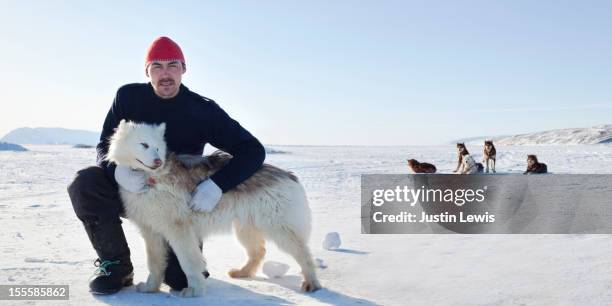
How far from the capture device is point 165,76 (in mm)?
3596

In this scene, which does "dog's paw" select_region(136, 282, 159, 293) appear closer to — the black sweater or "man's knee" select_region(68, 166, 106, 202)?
"man's knee" select_region(68, 166, 106, 202)

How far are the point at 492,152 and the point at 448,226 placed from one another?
285 inches

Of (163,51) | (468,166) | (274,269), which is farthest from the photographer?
(468,166)

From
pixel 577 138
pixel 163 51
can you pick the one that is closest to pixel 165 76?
pixel 163 51

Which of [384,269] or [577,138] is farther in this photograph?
[577,138]

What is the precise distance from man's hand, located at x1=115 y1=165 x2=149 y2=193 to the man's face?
734 millimetres

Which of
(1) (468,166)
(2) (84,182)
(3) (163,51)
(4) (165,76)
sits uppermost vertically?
(3) (163,51)

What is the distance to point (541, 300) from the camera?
3074 mm

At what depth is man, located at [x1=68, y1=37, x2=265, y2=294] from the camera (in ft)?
10.8

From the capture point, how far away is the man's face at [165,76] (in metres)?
3.59

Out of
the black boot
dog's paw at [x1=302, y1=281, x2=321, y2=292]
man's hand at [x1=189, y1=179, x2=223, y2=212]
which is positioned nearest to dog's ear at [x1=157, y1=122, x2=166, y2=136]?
man's hand at [x1=189, y1=179, x2=223, y2=212]

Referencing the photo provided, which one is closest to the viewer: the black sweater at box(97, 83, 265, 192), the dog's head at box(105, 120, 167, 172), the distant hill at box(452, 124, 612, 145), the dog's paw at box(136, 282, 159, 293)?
the dog's head at box(105, 120, 167, 172)

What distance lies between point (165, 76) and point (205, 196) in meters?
1.03

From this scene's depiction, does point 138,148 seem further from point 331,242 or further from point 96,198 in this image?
point 331,242
